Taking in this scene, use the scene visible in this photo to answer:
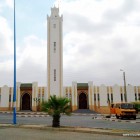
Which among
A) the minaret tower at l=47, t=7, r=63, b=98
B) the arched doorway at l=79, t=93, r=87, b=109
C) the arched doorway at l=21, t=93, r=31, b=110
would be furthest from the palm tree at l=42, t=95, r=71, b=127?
the arched doorway at l=21, t=93, r=31, b=110

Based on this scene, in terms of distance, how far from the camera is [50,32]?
67.0m

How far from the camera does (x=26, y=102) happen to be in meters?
70.5

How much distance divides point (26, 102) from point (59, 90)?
1012 centimetres

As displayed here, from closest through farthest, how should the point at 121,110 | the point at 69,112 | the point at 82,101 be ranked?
the point at 69,112, the point at 121,110, the point at 82,101

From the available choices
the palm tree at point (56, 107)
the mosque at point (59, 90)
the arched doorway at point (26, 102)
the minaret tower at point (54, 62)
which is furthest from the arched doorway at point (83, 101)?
the palm tree at point (56, 107)

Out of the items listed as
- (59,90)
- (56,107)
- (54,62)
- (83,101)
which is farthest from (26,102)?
(56,107)

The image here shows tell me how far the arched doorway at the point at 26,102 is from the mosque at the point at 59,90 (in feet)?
0.94

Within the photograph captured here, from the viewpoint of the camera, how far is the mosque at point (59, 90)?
65375 mm

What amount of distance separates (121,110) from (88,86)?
109 feet

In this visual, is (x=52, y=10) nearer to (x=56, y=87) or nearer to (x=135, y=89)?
(x=56, y=87)

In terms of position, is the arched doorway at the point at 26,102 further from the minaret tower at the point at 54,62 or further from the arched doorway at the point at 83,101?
the arched doorway at the point at 83,101

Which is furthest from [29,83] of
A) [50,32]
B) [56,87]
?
[50,32]

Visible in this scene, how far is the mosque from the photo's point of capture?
6538 cm

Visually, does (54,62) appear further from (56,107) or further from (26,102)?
(56,107)
